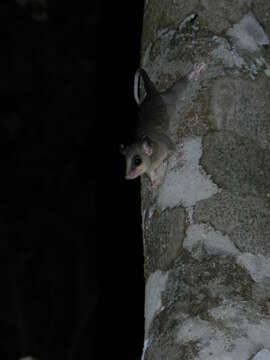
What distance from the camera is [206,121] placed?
247 centimetres

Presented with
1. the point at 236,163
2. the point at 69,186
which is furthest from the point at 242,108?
the point at 69,186

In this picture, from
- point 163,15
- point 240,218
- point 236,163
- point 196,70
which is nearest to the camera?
point 240,218

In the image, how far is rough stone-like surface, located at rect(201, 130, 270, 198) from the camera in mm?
2314

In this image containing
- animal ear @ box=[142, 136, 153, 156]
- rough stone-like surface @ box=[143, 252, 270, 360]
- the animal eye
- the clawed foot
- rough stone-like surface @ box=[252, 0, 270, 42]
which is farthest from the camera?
the animal eye

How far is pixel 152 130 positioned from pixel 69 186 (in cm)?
338

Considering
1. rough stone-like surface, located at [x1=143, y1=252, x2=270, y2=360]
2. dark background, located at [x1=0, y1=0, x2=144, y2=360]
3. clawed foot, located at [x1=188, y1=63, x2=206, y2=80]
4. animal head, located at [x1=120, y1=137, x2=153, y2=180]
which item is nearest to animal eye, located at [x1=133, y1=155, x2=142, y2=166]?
animal head, located at [x1=120, y1=137, x2=153, y2=180]

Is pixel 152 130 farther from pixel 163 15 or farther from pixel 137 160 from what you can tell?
pixel 163 15

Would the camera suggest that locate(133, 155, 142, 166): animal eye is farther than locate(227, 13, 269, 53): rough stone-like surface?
Yes

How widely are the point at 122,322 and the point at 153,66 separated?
12.4 ft

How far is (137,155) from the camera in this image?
143 inches

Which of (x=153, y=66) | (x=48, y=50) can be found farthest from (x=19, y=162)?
(x=153, y=66)

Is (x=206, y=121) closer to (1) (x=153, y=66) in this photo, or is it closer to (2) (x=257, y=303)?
(1) (x=153, y=66)

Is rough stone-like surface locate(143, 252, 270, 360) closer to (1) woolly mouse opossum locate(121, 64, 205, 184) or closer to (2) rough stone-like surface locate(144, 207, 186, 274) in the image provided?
(2) rough stone-like surface locate(144, 207, 186, 274)

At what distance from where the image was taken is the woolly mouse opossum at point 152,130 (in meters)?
2.68
